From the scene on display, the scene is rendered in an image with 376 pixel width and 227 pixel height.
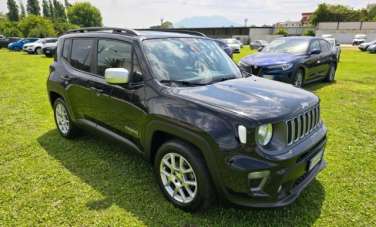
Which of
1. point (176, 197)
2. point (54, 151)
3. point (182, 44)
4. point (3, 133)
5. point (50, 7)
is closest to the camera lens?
point (176, 197)

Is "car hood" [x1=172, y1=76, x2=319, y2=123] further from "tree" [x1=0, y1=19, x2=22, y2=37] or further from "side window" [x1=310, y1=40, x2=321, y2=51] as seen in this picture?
"tree" [x1=0, y1=19, x2=22, y2=37]

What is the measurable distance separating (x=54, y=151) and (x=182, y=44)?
2605 mm

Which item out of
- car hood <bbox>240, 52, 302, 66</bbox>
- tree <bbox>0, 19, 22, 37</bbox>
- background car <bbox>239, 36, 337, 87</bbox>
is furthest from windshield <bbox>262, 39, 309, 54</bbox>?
tree <bbox>0, 19, 22, 37</bbox>

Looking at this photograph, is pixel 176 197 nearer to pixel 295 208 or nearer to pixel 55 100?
pixel 295 208

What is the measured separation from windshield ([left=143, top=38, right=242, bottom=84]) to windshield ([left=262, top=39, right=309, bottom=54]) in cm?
563

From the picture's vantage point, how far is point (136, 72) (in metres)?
3.39

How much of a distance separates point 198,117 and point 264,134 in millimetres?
597

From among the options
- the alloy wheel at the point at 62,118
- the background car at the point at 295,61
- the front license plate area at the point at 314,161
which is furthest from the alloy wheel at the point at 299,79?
the alloy wheel at the point at 62,118

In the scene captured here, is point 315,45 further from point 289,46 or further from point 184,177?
point 184,177

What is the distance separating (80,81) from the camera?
4.24m

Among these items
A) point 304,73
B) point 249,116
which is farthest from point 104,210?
point 304,73

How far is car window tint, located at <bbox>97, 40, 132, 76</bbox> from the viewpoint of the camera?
11.6 ft

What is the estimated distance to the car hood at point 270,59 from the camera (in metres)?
8.09

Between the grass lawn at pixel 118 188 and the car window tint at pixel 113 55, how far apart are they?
124cm
